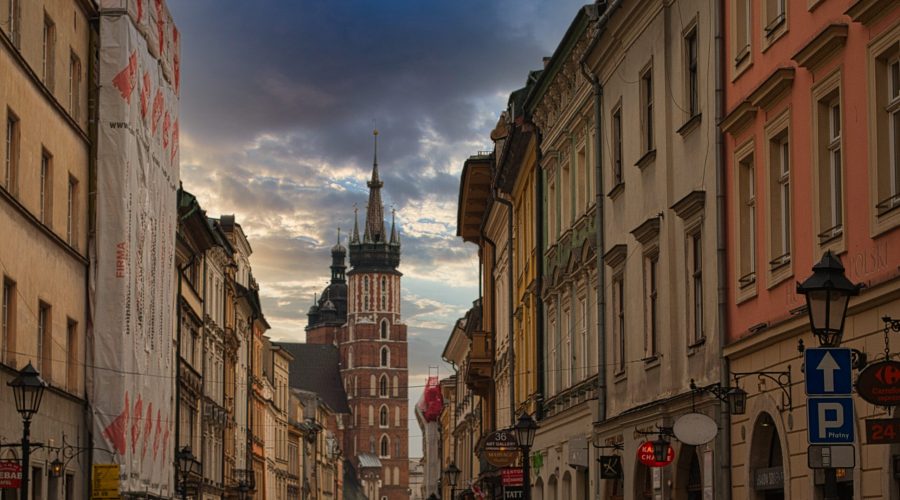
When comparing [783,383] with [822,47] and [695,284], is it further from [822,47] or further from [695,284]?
[695,284]

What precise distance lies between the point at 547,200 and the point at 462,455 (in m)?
48.5

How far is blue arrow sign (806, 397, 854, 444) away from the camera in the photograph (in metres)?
12.1

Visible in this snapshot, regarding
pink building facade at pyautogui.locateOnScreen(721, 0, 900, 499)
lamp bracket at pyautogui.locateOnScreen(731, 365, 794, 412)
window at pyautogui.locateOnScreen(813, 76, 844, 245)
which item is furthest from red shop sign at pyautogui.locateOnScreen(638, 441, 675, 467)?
window at pyautogui.locateOnScreen(813, 76, 844, 245)

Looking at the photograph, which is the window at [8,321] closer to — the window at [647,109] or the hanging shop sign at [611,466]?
the hanging shop sign at [611,466]

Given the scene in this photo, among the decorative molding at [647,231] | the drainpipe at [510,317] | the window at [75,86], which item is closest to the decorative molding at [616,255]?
the decorative molding at [647,231]

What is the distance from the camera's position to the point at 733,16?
20984 mm

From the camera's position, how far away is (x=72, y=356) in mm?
33906

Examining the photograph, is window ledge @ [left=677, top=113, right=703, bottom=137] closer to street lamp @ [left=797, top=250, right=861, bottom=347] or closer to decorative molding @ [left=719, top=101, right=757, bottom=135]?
decorative molding @ [left=719, top=101, right=757, bottom=135]

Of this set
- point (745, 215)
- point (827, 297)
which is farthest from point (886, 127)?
point (745, 215)

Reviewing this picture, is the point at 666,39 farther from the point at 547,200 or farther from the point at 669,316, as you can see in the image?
the point at 547,200

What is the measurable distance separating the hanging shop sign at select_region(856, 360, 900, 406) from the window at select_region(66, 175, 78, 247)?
23.5m

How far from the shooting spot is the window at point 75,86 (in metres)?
33.6

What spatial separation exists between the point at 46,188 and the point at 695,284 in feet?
46.3

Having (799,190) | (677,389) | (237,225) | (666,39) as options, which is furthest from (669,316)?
(237,225)
